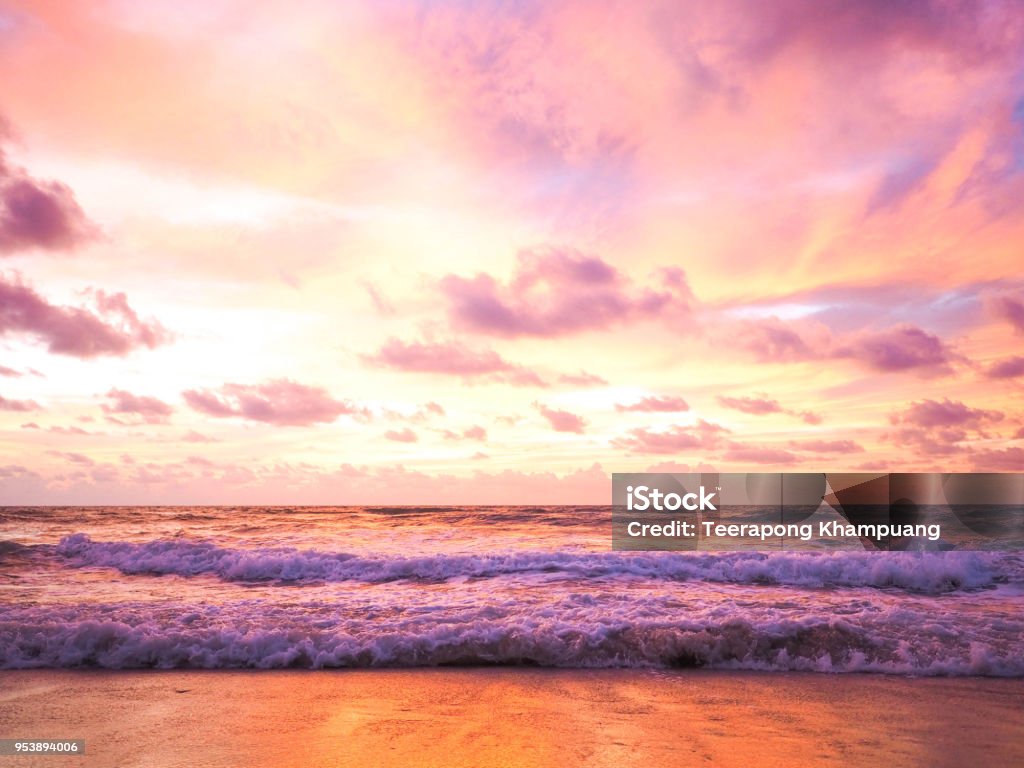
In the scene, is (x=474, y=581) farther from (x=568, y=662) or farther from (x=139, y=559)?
(x=139, y=559)

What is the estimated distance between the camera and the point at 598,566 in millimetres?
16938

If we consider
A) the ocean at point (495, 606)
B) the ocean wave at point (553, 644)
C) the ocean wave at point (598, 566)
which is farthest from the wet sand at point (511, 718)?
the ocean wave at point (598, 566)

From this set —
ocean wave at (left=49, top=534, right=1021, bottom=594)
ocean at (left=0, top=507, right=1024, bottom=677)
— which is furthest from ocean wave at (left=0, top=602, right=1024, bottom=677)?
ocean wave at (left=49, top=534, right=1021, bottom=594)

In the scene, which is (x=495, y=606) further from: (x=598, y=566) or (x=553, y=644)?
(x=598, y=566)

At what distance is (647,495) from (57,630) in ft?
98.6

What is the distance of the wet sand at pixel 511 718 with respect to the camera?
5820mm

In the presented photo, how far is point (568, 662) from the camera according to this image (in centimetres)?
923

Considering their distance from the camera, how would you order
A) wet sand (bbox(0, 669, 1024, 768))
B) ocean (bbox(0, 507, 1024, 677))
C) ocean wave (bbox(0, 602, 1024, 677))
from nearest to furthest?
wet sand (bbox(0, 669, 1024, 768)), ocean wave (bbox(0, 602, 1024, 677)), ocean (bbox(0, 507, 1024, 677))

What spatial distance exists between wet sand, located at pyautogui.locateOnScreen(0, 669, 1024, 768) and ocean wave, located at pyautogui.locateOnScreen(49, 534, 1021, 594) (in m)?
7.63

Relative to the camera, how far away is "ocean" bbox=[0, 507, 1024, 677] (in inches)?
368

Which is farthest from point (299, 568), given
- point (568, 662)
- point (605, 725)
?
point (605, 725)

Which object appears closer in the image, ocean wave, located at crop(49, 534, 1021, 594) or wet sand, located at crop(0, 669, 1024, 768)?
wet sand, located at crop(0, 669, 1024, 768)

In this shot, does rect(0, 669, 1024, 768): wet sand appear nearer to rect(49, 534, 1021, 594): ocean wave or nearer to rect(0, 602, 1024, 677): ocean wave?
rect(0, 602, 1024, 677): ocean wave

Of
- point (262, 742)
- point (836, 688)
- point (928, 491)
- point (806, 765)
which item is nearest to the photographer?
point (806, 765)
